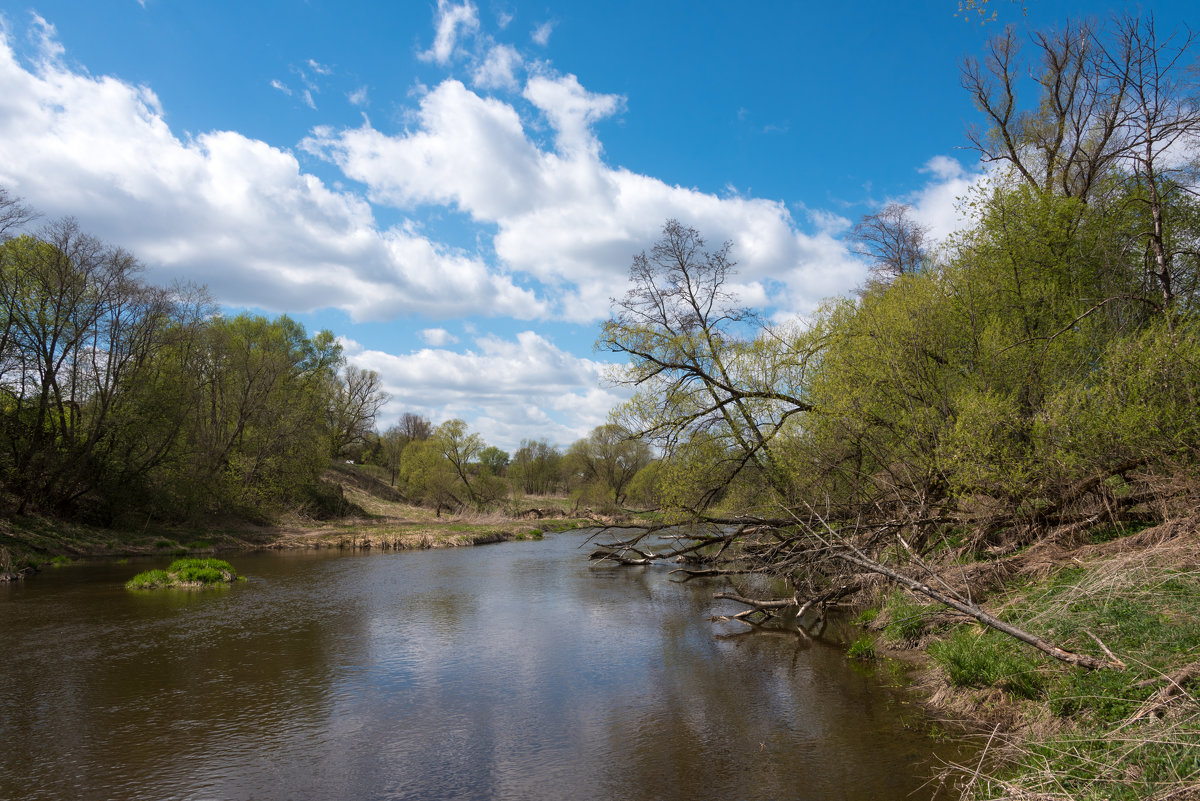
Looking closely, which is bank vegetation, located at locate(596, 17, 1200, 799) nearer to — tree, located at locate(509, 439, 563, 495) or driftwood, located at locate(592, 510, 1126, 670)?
driftwood, located at locate(592, 510, 1126, 670)

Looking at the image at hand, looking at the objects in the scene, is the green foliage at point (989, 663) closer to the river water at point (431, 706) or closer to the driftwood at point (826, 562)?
the driftwood at point (826, 562)

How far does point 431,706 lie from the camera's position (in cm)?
978

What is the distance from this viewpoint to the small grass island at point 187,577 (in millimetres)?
19484

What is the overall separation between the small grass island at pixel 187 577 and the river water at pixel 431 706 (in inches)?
84.1

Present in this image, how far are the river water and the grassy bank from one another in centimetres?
93

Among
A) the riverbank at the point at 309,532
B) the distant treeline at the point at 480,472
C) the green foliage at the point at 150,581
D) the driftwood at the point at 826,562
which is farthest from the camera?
→ the distant treeline at the point at 480,472

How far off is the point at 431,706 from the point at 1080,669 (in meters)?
8.37

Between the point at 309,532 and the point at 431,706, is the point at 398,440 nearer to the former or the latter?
the point at 309,532

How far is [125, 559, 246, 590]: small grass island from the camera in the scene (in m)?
19.5

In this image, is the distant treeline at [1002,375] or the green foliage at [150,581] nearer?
the distant treeline at [1002,375]

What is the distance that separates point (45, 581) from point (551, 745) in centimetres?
2066

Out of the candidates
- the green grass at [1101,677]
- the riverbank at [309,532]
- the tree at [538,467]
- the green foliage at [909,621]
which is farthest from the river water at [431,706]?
the tree at [538,467]

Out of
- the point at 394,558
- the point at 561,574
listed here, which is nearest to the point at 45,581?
the point at 394,558

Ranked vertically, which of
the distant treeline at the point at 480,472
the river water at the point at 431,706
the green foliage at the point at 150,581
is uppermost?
the distant treeline at the point at 480,472
